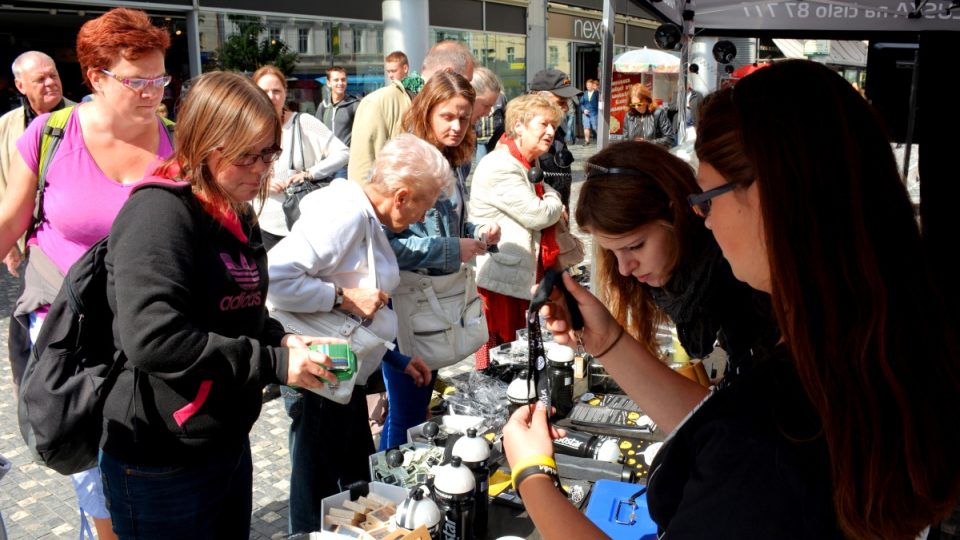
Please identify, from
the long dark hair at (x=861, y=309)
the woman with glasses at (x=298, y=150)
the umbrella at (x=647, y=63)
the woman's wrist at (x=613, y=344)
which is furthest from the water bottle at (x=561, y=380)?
the umbrella at (x=647, y=63)

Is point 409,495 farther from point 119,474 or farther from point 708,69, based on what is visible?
point 708,69

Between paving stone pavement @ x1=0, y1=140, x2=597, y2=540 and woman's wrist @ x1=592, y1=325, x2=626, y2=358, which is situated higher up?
woman's wrist @ x1=592, y1=325, x2=626, y2=358

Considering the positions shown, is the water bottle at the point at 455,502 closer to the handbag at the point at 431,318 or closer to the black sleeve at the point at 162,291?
the black sleeve at the point at 162,291

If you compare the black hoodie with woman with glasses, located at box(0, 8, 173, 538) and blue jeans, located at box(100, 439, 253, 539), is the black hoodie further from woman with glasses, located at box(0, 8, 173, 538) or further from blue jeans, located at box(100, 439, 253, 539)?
woman with glasses, located at box(0, 8, 173, 538)

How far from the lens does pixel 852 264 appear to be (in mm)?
956

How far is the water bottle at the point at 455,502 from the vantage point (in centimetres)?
190

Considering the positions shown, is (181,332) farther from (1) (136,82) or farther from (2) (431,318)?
(2) (431,318)

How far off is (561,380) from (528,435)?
1.30 meters

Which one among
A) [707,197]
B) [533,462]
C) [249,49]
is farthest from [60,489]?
[249,49]

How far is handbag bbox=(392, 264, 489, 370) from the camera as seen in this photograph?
3148mm

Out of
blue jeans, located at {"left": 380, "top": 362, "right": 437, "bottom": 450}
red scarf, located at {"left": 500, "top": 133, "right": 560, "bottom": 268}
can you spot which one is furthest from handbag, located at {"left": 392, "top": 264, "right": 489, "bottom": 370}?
red scarf, located at {"left": 500, "top": 133, "right": 560, "bottom": 268}

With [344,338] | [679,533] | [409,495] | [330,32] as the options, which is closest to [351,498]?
[409,495]

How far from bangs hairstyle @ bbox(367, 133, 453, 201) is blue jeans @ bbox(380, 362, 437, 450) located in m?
0.72

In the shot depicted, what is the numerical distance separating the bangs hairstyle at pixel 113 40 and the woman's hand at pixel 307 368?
3.33 ft
